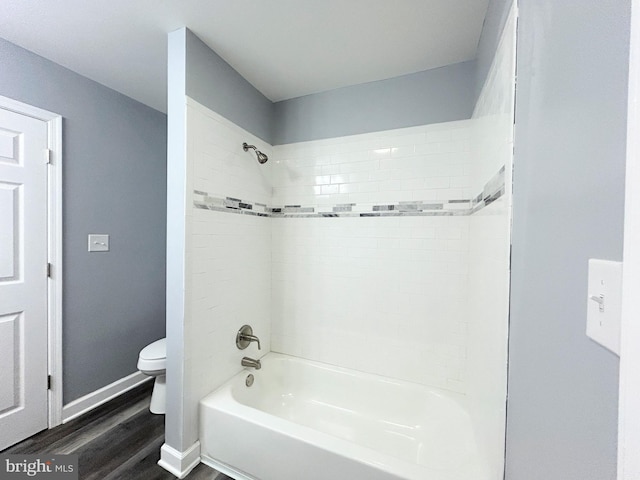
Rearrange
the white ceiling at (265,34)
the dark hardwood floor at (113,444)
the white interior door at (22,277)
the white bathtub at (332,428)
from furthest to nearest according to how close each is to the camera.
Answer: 1. the white interior door at (22,277)
2. the dark hardwood floor at (113,444)
3. the white ceiling at (265,34)
4. the white bathtub at (332,428)

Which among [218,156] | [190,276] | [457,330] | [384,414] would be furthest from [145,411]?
[457,330]

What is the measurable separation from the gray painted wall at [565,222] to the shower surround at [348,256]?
238mm

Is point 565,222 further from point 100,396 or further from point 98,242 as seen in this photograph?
point 100,396

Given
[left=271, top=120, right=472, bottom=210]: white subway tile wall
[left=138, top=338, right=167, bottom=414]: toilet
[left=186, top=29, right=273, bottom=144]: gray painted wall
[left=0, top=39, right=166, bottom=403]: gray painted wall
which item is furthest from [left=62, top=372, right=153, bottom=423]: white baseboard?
[left=186, top=29, right=273, bottom=144]: gray painted wall

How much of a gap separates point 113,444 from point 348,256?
1908 mm

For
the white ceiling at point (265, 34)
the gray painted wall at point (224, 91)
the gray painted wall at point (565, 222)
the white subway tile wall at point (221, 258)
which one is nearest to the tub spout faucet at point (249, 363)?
the white subway tile wall at point (221, 258)

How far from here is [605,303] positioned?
380 mm

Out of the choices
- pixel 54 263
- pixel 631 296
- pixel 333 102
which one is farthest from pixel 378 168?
pixel 54 263

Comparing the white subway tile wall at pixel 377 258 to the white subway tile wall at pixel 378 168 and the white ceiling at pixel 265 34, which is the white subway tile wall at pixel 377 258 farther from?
the white ceiling at pixel 265 34

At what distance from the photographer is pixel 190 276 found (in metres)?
1.48

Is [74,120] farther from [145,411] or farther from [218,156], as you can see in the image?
[145,411]

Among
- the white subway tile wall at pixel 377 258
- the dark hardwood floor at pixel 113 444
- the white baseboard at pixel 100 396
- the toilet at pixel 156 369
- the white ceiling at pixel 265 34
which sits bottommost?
the dark hardwood floor at pixel 113 444

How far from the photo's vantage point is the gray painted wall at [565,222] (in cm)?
38

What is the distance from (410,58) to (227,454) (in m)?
2.59
